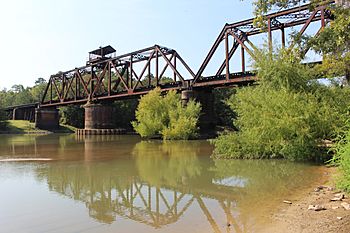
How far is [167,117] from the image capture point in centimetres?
4141

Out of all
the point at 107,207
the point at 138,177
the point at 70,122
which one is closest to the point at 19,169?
the point at 138,177

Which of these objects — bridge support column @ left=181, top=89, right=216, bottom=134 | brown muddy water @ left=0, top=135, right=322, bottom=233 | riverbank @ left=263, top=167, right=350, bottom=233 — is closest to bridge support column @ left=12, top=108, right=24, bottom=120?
bridge support column @ left=181, top=89, right=216, bottom=134

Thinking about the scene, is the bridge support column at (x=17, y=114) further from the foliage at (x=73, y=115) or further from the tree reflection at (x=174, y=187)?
the tree reflection at (x=174, y=187)

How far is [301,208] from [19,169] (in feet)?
44.9

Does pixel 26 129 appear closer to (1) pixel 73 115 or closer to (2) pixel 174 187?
(1) pixel 73 115

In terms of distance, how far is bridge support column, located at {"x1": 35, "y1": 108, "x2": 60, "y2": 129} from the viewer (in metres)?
82.6

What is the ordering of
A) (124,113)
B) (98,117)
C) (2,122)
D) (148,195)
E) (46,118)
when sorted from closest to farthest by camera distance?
(148,195)
(98,117)
(2,122)
(124,113)
(46,118)

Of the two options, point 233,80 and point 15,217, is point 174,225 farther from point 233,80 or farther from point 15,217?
point 233,80

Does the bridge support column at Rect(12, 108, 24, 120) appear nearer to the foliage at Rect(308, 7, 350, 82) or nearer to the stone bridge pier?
the stone bridge pier

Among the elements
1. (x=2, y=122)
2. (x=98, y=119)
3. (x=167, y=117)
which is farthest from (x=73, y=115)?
(x=167, y=117)

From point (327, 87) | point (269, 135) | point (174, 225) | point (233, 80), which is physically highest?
point (233, 80)

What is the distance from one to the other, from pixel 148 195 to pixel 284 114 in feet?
28.2

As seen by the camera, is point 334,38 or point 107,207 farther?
point 334,38

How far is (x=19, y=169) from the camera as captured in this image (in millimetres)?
17109
